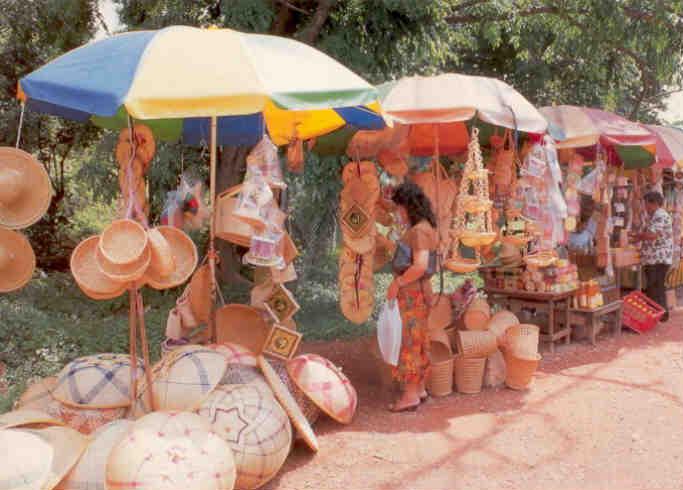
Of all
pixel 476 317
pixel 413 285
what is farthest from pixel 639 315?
pixel 413 285

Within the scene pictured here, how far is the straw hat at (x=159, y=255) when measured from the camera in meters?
3.54

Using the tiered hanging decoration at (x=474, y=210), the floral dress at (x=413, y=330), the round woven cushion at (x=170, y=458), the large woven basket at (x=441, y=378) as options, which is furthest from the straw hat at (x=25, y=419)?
the tiered hanging decoration at (x=474, y=210)

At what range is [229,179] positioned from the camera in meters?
9.26

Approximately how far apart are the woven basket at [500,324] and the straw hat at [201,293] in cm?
240

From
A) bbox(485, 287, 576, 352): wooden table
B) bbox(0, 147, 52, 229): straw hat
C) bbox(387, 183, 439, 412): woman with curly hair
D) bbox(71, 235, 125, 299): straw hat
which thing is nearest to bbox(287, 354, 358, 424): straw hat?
bbox(387, 183, 439, 412): woman with curly hair

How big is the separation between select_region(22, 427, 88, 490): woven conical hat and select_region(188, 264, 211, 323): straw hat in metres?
1.47

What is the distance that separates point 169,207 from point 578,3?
6.88 meters

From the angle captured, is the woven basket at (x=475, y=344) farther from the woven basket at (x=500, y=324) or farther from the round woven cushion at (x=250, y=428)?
the round woven cushion at (x=250, y=428)

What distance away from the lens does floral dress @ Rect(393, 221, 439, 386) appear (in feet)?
16.1

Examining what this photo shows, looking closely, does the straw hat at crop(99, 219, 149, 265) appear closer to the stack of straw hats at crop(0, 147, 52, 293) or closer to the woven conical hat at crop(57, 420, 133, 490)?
the stack of straw hats at crop(0, 147, 52, 293)

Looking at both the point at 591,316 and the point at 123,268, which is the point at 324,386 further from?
the point at 591,316

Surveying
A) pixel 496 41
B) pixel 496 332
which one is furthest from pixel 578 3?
pixel 496 332

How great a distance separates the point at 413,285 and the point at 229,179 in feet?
16.2

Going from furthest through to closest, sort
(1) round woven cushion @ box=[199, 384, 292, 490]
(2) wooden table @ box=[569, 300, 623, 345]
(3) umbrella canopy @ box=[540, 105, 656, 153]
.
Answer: (2) wooden table @ box=[569, 300, 623, 345] → (3) umbrella canopy @ box=[540, 105, 656, 153] → (1) round woven cushion @ box=[199, 384, 292, 490]
